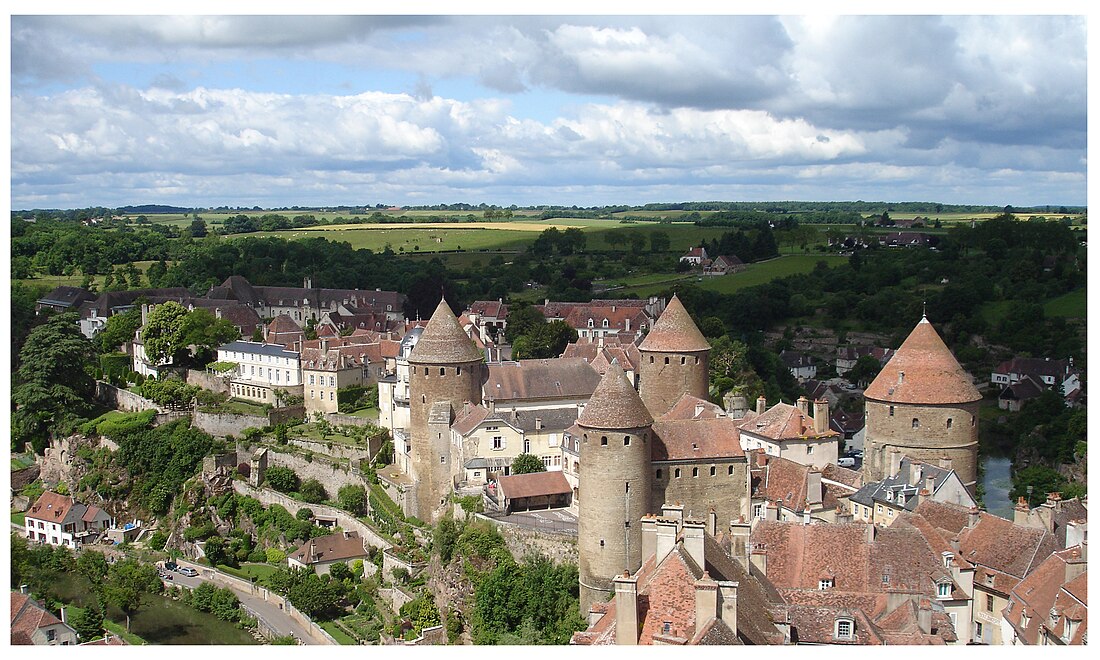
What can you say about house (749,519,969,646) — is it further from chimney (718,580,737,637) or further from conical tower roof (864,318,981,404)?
conical tower roof (864,318,981,404)

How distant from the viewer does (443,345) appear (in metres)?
43.9

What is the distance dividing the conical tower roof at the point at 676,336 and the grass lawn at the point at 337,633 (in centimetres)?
1579

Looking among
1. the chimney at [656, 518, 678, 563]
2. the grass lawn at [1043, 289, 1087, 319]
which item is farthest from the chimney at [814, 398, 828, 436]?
the grass lawn at [1043, 289, 1087, 319]

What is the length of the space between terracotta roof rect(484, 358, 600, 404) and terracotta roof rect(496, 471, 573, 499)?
15.7 ft

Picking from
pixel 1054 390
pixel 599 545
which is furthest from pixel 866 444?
pixel 1054 390

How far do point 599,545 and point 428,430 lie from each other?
36.6 ft

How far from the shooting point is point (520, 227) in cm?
17838

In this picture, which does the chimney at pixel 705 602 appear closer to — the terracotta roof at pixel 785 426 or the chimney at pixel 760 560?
the chimney at pixel 760 560

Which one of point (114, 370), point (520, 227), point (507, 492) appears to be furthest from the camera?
point (520, 227)

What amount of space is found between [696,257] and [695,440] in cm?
9424

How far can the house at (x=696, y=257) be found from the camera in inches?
5044

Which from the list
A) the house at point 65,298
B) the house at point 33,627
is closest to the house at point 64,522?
the house at point 33,627

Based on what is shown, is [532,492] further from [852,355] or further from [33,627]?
[852,355]

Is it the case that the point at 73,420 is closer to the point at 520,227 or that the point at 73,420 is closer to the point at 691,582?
the point at 691,582
